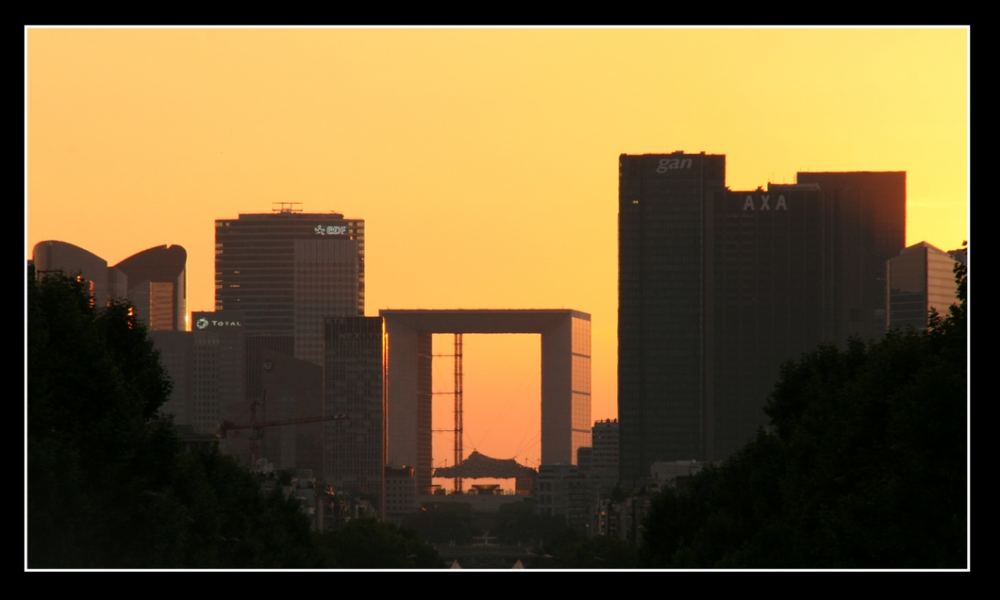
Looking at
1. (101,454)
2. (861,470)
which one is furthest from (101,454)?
(861,470)

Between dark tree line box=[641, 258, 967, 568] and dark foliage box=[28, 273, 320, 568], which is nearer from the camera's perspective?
dark tree line box=[641, 258, 967, 568]

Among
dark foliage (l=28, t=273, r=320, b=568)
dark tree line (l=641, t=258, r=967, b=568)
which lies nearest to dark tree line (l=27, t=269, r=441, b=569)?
dark foliage (l=28, t=273, r=320, b=568)

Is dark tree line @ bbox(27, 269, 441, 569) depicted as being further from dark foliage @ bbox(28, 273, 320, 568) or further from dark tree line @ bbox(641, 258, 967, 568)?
dark tree line @ bbox(641, 258, 967, 568)

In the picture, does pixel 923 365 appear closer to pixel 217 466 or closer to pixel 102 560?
pixel 102 560
